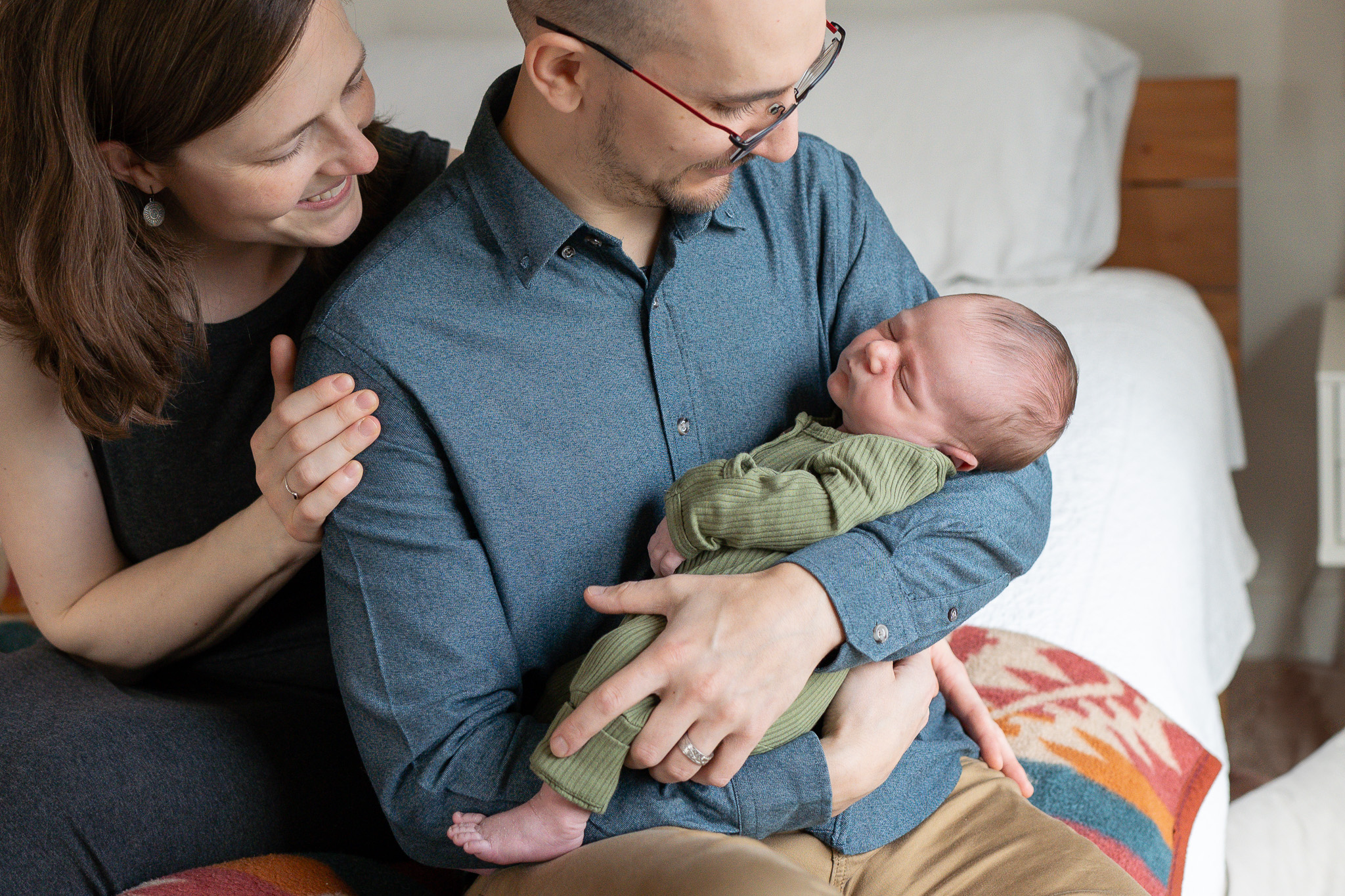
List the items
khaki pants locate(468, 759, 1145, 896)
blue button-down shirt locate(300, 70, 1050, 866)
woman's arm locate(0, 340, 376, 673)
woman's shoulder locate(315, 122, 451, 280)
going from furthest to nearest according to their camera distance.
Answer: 1. woman's shoulder locate(315, 122, 451, 280)
2. woman's arm locate(0, 340, 376, 673)
3. blue button-down shirt locate(300, 70, 1050, 866)
4. khaki pants locate(468, 759, 1145, 896)

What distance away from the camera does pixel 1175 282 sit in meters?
2.29

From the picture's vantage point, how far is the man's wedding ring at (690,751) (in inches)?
34.1

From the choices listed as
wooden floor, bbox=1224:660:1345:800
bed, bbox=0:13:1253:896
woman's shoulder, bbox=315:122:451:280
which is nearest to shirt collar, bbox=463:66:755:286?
woman's shoulder, bbox=315:122:451:280

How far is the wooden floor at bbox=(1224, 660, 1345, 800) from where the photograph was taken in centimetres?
222

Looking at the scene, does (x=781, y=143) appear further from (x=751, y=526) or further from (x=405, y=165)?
(x=405, y=165)

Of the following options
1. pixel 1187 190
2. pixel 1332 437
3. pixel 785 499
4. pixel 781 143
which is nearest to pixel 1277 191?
pixel 1187 190

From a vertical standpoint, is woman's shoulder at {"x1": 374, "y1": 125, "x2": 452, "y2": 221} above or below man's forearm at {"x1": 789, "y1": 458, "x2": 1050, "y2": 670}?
above

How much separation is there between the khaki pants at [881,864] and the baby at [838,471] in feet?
0.12

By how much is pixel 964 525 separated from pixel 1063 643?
0.42 meters

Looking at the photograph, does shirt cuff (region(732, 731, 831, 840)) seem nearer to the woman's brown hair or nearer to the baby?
the baby

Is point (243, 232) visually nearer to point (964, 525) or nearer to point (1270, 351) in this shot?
point (964, 525)

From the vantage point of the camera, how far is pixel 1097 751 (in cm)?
117

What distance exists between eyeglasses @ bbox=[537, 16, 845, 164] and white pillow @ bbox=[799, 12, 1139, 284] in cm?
120

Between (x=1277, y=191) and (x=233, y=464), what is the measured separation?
6.88 ft
